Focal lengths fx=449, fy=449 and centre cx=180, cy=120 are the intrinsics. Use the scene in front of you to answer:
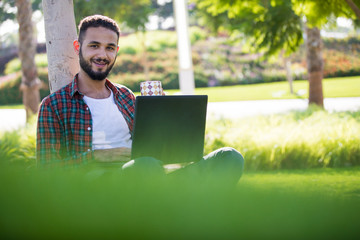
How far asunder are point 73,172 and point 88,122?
1.71 meters

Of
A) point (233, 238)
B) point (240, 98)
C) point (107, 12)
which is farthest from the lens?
point (240, 98)

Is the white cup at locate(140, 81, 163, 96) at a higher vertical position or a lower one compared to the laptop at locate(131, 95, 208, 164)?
higher

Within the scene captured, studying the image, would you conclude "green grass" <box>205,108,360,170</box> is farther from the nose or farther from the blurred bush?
the blurred bush

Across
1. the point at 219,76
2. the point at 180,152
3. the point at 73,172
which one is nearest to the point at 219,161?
the point at 180,152

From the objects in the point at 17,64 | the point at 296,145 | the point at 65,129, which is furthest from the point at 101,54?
the point at 17,64

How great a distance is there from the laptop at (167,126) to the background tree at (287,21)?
3353 mm

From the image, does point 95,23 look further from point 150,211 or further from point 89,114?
point 150,211

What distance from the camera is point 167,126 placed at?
2.49 m

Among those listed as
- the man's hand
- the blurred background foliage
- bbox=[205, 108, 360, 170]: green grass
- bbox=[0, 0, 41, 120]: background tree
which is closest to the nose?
the man's hand

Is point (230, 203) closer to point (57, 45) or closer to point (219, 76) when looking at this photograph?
point (57, 45)

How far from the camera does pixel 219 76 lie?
25781 mm

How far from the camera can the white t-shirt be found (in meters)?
2.86

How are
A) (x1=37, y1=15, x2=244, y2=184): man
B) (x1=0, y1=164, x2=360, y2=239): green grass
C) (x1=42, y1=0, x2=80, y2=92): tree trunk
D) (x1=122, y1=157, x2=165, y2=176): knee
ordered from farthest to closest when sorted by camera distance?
(x1=42, y1=0, x2=80, y2=92): tree trunk → (x1=37, y1=15, x2=244, y2=184): man → (x1=122, y1=157, x2=165, y2=176): knee → (x1=0, y1=164, x2=360, y2=239): green grass

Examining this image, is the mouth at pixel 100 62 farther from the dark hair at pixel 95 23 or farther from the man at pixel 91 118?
the dark hair at pixel 95 23
